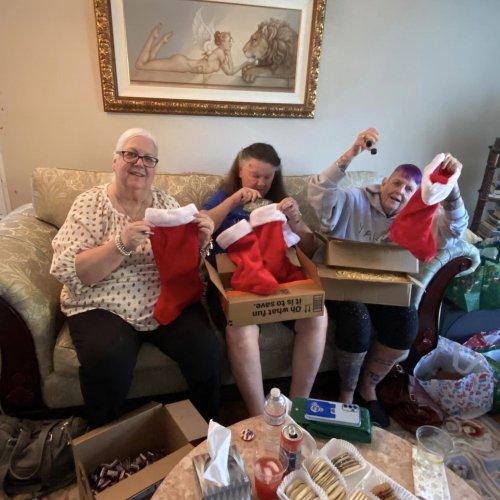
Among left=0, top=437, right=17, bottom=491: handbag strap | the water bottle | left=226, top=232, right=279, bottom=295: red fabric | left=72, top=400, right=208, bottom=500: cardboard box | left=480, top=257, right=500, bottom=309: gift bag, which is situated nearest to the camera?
the water bottle

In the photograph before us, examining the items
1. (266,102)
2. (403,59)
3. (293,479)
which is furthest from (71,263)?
(403,59)

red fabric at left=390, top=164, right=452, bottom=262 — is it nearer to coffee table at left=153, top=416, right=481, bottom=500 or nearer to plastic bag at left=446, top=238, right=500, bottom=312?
plastic bag at left=446, top=238, right=500, bottom=312

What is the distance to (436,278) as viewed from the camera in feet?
5.64

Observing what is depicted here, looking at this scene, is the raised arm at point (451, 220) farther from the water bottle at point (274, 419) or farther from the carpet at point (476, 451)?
the water bottle at point (274, 419)

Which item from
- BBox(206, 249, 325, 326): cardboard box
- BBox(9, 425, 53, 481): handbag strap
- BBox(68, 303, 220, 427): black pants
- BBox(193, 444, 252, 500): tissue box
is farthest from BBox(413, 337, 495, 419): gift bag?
BBox(9, 425, 53, 481): handbag strap

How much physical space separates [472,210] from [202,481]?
2.60 metres

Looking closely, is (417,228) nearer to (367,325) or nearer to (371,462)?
(367,325)

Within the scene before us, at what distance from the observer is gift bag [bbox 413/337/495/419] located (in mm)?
1693

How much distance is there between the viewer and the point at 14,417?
4.66 ft

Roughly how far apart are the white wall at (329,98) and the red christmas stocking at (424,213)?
0.94 meters

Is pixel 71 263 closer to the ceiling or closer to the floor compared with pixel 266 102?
closer to the floor

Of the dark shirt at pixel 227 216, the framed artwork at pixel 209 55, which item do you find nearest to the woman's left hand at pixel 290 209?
the dark shirt at pixel 227 216

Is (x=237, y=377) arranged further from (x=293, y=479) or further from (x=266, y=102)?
(x=266, y=102)

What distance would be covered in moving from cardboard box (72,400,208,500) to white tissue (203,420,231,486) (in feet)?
1.23
